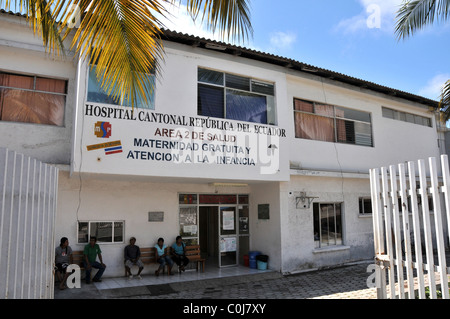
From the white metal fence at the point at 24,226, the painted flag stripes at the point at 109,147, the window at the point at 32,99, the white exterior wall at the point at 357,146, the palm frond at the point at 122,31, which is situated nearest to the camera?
the white metal fence at the point at 24,226

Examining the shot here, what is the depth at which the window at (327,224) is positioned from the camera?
12219 mm

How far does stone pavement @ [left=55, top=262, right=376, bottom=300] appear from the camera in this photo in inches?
334

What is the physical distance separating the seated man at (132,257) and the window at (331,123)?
632 cm

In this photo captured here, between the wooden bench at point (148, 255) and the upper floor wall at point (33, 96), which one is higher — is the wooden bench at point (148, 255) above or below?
below

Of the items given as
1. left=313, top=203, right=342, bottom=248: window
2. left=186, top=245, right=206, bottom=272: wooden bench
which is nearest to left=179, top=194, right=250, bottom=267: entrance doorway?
left=186, top=245, right=206, bottom=272: wooden bench

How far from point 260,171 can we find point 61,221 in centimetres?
564

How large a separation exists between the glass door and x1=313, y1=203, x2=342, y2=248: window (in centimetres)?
275

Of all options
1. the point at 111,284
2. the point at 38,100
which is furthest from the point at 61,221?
the point at 38,100

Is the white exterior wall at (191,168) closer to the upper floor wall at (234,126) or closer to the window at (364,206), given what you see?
the upper floor wall at (234,126)

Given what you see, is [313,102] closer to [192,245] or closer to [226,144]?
[226,144]

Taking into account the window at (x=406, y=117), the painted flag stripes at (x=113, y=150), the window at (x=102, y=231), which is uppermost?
the window at (x=406, y=117)

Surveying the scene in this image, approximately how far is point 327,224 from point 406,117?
7.00 meters

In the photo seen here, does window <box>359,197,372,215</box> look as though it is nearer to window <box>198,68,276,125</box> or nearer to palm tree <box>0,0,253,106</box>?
window <box>198,68,276,125</box>

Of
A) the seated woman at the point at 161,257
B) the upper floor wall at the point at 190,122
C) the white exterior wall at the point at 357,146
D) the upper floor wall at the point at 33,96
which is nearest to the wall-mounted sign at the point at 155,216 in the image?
the seated woman at the point at 161,257
